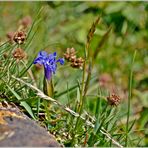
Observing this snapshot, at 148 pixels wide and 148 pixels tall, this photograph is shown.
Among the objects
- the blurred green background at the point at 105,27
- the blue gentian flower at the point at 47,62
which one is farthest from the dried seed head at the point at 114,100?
the blurred green background at the point at 105,27

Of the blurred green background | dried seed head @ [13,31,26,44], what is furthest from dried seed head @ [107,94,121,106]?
the blurred green background

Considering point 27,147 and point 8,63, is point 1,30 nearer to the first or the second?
point 8,63

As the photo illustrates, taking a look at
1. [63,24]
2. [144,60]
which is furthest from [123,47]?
[63,24]

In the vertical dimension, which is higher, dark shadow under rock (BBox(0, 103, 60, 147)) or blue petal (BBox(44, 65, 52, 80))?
blue petal (BBox(44, 65, 52, 80))

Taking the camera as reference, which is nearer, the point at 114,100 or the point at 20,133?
the point at 20,133

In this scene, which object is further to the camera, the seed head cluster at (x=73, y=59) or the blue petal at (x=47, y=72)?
the seed head cluster at (x=73, y=59)

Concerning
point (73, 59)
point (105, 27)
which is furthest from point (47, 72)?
point (105, 27)

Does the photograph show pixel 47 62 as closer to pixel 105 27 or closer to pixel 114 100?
pixel 114 100

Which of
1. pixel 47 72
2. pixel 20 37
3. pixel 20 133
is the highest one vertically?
pixel 20 37

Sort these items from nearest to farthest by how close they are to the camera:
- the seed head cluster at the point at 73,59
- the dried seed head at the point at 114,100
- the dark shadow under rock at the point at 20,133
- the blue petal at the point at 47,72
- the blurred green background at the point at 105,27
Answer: the dark shadow under rock at the point at 20,133, the dried seed head at the point at 114,100, the blue petal at the point at 47,72, the seed head cluster at the point at 73,59, the blurred green background at the point at 105,27

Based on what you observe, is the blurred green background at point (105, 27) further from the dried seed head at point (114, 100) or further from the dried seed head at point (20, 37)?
the dried seed head at point (114, 100)

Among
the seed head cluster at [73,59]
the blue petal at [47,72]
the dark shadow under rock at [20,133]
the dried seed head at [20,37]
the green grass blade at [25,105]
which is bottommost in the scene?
the dark shadow under rock at [20,133]

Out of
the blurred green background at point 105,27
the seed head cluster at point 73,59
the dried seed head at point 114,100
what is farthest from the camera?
the blurred green background at point 105,27

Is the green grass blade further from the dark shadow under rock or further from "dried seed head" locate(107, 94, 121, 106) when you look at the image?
"dried seed head" locate(107, 94, 121, 106)
